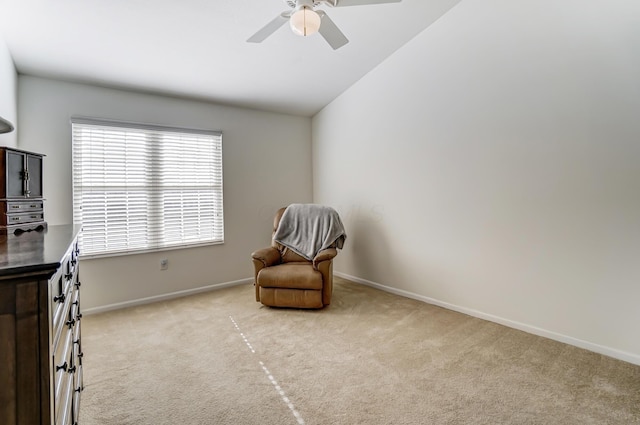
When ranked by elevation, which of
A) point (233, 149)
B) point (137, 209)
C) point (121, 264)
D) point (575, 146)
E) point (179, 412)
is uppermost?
point (233, 149)

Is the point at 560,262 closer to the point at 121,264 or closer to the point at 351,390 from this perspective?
the point at 351,390

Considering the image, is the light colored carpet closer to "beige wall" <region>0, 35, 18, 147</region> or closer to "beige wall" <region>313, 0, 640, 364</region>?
"beige wall" <region>313, 0, 640, 364</region>

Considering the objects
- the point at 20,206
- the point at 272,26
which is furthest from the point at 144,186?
the point at 272,26

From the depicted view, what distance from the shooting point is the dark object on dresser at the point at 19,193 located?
5.69 feet

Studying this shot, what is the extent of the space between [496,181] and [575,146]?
605 mm

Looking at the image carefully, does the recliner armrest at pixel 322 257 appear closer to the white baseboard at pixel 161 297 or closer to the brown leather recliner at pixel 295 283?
the brown leather recliner at pixel 295 283

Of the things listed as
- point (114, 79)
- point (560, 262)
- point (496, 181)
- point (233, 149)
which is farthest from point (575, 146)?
point (114, 79)

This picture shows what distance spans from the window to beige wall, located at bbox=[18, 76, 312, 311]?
0.10m

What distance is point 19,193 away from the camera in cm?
190

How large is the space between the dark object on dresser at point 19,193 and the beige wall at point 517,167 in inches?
125

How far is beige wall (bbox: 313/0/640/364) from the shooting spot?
86.4 inches

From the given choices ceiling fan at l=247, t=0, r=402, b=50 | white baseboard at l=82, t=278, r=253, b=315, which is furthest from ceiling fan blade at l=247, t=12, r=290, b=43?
white baseboard at l=82, t=278, r=253, b=315

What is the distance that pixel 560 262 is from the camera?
247 cm

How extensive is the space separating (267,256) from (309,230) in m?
0.62
